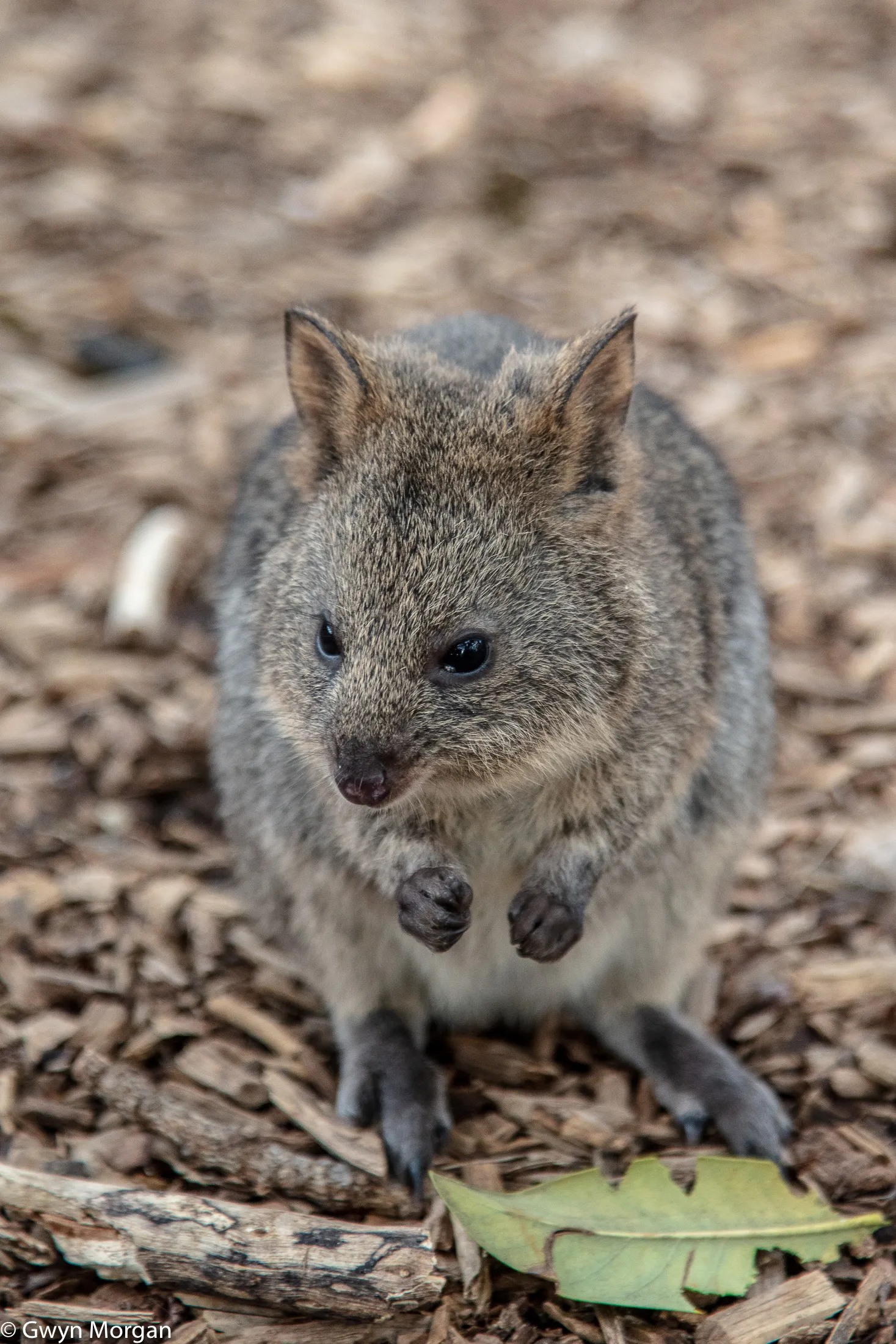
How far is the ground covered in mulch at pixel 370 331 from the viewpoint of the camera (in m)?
4.84

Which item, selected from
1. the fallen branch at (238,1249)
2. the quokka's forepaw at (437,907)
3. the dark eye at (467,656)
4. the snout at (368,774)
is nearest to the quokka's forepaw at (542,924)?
the quokka's forepaw at (437,907)

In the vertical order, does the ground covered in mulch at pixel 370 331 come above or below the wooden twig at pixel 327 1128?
above

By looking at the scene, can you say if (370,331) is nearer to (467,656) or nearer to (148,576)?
(148,576)

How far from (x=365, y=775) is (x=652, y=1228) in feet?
5.26

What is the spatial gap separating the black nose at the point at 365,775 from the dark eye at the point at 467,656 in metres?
0.32

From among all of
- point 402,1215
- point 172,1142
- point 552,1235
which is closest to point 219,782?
point 172,1142

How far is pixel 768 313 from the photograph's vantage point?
898cm

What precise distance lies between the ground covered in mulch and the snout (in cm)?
132

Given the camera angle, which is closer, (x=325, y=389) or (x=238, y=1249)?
(x=238, y=1249)

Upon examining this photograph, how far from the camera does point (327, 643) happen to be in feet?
14.0

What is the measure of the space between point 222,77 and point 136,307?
Result: 2934mm

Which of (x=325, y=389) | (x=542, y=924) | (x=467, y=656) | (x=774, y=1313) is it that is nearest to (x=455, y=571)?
(x=467, y=656)

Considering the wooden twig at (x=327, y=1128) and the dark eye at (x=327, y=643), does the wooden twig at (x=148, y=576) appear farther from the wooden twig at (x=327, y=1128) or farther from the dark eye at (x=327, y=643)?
the dark eye at (x=327, y=643)

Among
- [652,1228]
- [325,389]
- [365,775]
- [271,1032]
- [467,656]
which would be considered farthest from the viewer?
[271,1032]
